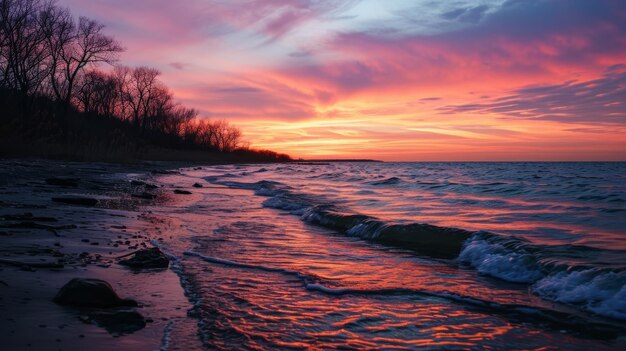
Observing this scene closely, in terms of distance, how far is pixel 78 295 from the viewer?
12.0 ft

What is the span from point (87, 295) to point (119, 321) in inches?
20.1

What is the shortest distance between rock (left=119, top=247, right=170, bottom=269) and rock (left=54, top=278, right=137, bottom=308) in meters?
1.50

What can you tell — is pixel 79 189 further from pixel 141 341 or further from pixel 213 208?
pixel 141 341

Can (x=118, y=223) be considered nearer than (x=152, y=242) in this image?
No

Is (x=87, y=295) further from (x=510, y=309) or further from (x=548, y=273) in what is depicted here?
(x=548, y=273)

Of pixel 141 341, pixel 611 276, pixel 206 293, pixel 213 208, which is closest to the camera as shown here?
pixel 141 341

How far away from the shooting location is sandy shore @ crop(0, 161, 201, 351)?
3025mm

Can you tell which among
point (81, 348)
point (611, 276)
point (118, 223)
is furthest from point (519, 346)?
point (118, 223)

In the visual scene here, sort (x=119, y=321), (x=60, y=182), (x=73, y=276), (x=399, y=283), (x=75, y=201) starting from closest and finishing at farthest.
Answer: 1. (x=119, y=321)
2. (x=73, y=276)
3. (x=399, y=283)
4. (x=75, y=201)
5. (x=60, y=182)

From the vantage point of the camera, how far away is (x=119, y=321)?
334cm

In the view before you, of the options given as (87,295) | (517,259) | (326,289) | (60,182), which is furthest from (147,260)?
(60,182)

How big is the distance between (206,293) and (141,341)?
140cm

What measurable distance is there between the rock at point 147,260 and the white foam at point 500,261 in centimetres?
409

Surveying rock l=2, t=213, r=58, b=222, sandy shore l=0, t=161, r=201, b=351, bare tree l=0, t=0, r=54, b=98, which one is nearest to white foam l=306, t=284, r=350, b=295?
sandy shore l=0, t=161, r=201, b=351
